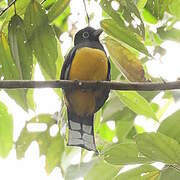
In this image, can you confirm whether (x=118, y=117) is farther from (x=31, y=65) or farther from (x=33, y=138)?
(x=31, y=65)

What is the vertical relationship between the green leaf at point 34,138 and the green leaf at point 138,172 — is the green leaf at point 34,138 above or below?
below

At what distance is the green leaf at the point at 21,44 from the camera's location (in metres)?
2.14

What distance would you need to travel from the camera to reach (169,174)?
75.3 inches

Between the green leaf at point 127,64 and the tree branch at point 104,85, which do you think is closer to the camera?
the tree branch at point 104,85

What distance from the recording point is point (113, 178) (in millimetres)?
2029

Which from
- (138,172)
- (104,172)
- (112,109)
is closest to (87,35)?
(112,109)

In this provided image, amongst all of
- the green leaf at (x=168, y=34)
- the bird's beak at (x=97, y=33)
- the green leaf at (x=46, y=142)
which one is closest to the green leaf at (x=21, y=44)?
the green leaf at (x=46, y=142)

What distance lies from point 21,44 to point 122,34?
0.43 meters

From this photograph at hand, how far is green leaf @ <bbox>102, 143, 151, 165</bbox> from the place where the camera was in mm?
1824

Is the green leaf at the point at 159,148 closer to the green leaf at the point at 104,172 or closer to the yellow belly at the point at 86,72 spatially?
the green leaf at the point at 104,172

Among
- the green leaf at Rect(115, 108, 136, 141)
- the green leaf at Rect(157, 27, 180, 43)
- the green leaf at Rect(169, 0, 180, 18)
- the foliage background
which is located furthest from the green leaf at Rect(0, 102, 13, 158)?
the green leaf at Rect(157, 27, 180, 43)

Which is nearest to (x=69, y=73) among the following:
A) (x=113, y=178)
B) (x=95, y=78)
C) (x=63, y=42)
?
(x=95, y=78)

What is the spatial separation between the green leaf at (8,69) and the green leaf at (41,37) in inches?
4.2

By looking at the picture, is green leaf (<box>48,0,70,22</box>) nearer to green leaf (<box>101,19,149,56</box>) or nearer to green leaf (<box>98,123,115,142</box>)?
green leaf (<box>101,19,149,56</box>)
